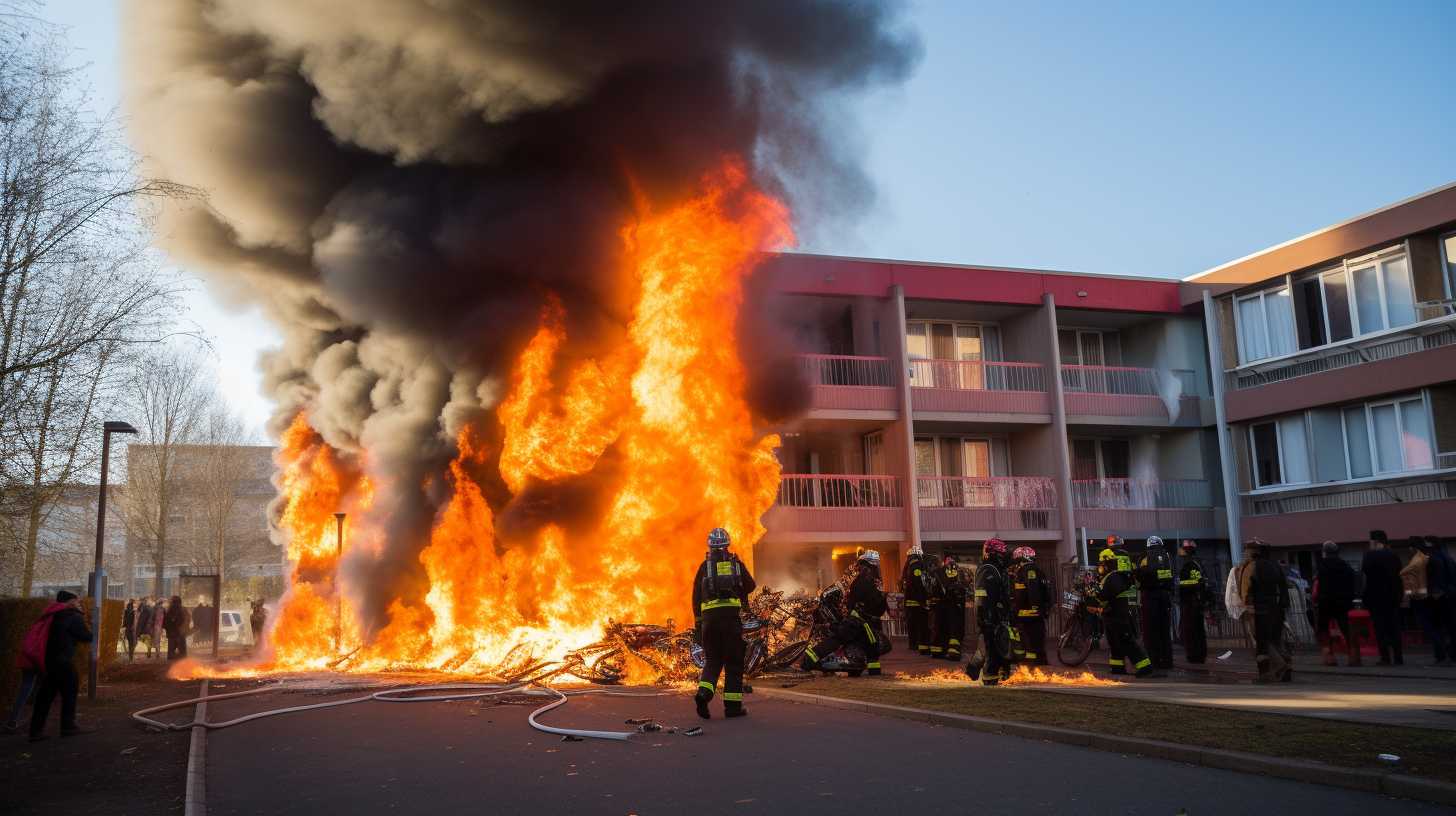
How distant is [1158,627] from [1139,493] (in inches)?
633

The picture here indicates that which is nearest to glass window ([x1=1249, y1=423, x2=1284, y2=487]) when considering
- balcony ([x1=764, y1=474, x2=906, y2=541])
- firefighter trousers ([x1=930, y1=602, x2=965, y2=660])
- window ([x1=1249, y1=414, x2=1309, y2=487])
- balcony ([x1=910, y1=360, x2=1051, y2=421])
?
window ([x1=1249, y1=414, x2=1309, y2=487])

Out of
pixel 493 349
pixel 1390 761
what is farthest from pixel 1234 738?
pixel 493 349

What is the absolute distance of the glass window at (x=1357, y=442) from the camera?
24281 millimetres

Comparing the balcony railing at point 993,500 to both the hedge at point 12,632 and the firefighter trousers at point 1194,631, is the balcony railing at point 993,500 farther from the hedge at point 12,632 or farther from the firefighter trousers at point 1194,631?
the hedge at point 12,632

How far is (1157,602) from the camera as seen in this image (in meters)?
14.2

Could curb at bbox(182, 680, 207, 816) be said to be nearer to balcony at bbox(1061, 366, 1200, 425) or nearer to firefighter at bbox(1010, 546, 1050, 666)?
firefighter at bbox(1010, 546, 1050, 666)

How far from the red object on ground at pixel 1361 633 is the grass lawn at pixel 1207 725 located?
6.55 metres

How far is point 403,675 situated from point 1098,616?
11.0 meters

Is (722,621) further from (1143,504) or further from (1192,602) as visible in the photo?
(1143,504)

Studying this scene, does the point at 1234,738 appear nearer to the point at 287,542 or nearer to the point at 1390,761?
the point at 1390,761

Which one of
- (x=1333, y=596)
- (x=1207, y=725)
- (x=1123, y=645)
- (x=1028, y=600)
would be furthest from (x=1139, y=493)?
(x=1207, y=725)

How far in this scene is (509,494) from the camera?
1764 centimetres

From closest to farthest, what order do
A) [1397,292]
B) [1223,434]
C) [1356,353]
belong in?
[1397,292], [1356,353], [1223,434]

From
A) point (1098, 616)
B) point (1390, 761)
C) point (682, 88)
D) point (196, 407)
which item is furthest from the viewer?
point (196, 407)
